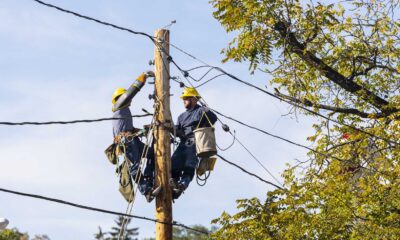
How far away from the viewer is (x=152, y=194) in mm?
11656

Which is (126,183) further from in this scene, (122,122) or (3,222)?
(3,222)

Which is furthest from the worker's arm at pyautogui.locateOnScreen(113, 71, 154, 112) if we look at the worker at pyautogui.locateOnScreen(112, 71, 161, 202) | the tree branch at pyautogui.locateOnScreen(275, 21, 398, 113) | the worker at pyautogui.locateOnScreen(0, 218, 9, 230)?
the worker at pyautogui.locateOnScreen(0, 218, 9, 230)

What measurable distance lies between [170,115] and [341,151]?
6.85m

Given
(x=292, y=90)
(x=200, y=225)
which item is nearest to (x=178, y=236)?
(x=200, y=225)

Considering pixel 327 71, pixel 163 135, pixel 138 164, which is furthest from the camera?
pixel 327 71

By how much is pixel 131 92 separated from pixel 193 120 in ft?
3.39

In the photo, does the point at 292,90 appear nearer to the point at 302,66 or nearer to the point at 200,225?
the point at 302,66

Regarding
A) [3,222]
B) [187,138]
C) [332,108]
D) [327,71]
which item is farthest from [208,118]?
[3,222]

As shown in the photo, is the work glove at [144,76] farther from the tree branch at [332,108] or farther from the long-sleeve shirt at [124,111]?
the tree branch at [332,108]

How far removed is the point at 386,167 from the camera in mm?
16609

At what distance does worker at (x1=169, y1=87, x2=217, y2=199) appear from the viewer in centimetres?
1219

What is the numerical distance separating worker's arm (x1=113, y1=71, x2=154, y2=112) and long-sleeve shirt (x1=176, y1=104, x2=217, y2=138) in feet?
2.83

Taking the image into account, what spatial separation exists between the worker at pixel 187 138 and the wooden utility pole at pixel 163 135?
7.5 inches

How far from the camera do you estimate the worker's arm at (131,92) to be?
1225 cm
